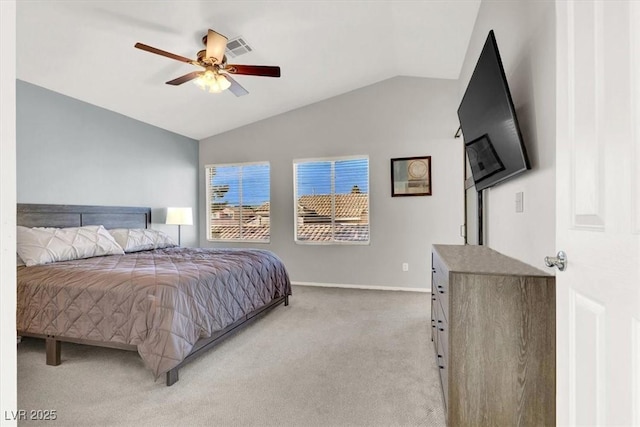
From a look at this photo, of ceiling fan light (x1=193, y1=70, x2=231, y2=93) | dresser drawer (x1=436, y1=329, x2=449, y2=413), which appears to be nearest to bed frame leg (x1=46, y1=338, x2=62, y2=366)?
ceiling fan light (x1=193, y1=70, x2=231, y2=93)

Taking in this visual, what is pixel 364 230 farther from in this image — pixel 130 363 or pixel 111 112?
pixel 111 112

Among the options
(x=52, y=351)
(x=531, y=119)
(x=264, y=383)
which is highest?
(x=531, y=119)

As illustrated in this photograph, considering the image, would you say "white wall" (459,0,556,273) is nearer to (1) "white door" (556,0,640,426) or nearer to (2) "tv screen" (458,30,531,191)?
(2) "tv screen" (458,30,531,191)

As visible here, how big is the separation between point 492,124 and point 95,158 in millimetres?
4233

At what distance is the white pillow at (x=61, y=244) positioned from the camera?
275 centimetres

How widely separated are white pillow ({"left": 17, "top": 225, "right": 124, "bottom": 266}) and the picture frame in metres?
3.54

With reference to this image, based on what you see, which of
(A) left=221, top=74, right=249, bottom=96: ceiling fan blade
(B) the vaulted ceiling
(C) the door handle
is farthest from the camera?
(A) left=221, top=74, right=249, bottom=96: ceiling fan blade

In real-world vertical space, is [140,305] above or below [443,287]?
below

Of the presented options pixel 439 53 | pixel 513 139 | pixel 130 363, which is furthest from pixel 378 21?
pixel 130 363

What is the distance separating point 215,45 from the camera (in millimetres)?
2561

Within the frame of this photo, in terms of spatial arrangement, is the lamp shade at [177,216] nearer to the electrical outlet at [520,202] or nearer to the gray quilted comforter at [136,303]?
the gray quilted comforter at [136,303]

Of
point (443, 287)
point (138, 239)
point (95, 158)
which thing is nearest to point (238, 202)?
point (138, 239)

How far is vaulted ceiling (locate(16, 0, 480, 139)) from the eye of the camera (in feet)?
8.59
